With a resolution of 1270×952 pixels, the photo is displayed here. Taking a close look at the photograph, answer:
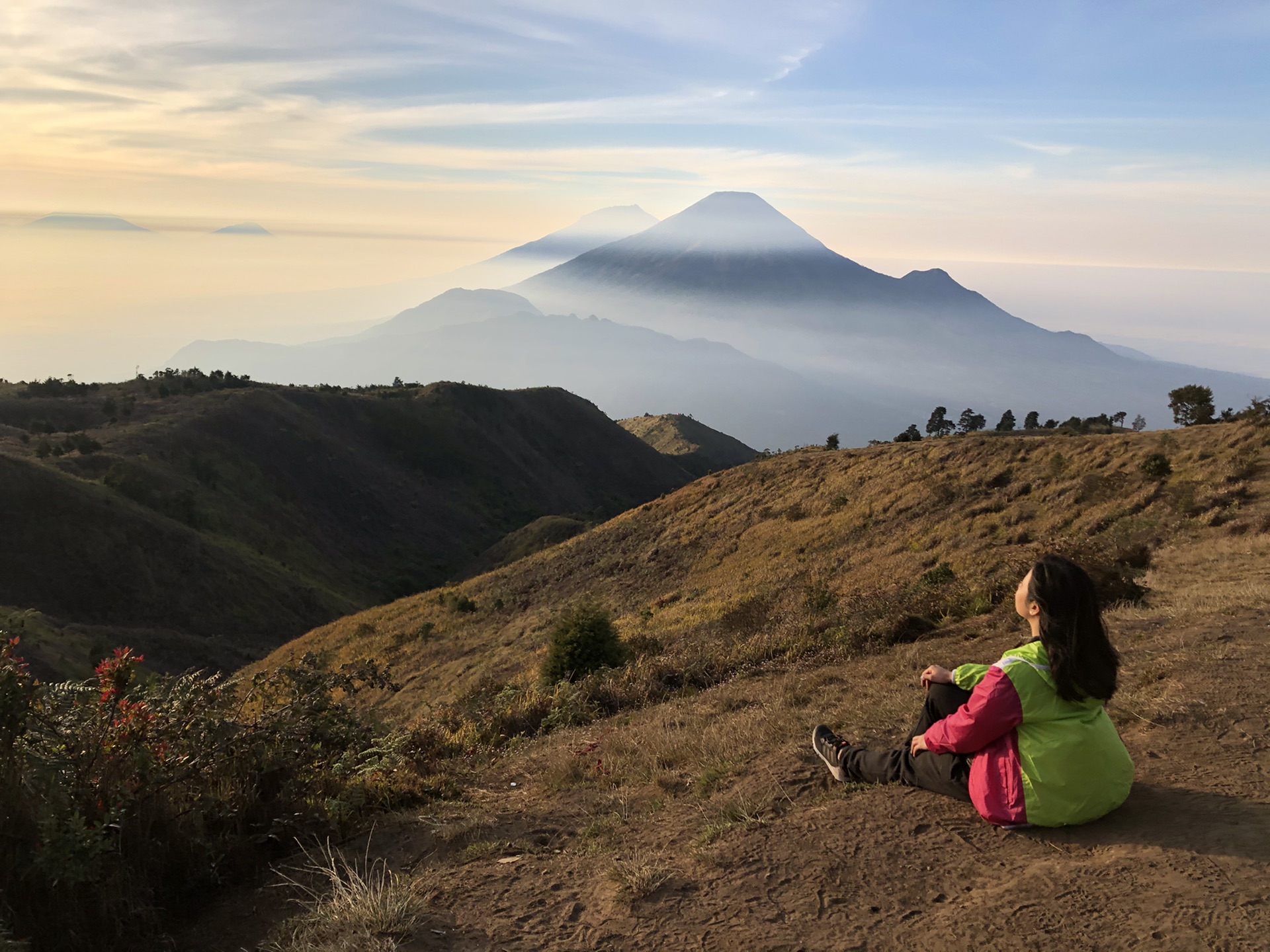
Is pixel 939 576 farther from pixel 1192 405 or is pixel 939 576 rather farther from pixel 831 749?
pixel 1192 405

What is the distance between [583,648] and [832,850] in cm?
837

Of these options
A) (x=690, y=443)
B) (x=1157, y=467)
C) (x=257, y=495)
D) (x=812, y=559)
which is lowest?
(x=257, y=495)

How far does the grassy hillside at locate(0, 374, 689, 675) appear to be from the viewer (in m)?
34.3

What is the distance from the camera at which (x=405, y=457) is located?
69.1 m

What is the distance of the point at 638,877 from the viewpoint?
375cm

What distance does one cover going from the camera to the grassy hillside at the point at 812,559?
31.2 feet

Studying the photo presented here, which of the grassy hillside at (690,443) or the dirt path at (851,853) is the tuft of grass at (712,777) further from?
the grassy hillside at (690,443)

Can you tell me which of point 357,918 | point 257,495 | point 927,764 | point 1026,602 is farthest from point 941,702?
point 257,495

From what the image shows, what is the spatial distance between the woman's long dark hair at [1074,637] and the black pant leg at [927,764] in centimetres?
67

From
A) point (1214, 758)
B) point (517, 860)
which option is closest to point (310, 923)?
point (517, 860)

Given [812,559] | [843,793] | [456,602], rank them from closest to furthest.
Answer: [843,793] → [812,559] → [456,602]

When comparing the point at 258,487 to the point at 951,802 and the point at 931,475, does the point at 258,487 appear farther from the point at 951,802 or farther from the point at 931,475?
the point at 951,802

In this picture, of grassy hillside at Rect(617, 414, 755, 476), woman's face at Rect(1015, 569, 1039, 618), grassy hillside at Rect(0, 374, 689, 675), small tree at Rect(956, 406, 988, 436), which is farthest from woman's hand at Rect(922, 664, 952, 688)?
grassy hillside at Rect(617, 414, 755, 476)

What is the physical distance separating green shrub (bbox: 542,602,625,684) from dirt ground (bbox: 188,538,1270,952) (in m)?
5.47
